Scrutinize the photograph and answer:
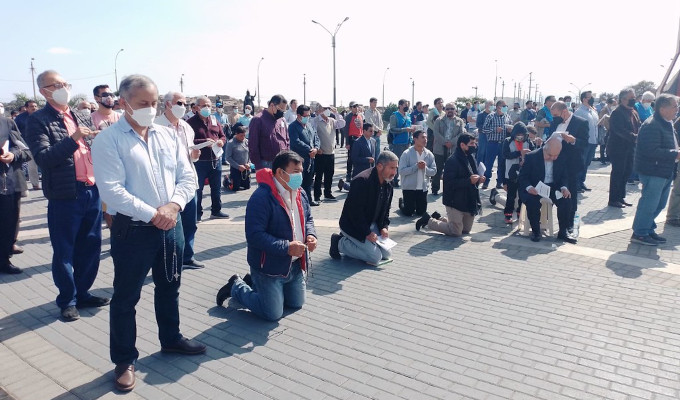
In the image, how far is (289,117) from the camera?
51.9ft

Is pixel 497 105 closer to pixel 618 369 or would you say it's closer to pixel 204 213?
pixel 204 213

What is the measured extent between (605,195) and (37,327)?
35.1ft

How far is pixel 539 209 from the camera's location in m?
7.32

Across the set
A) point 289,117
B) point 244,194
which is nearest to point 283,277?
point 244,194

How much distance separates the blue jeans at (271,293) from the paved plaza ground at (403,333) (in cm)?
12

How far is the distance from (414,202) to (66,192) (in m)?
5.97

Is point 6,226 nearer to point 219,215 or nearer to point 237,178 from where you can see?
point 219,215

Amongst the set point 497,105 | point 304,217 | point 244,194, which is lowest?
point 244,194

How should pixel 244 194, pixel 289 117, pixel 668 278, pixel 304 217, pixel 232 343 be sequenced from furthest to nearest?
pixel 289 117, pixel 244 194, pixel 668 278, pixel 304 217, pixel 232 343

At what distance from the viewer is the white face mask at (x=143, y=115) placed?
3.20m

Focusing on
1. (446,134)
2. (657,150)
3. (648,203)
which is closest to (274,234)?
(648,203)

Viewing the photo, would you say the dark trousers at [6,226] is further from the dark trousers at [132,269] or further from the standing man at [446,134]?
the standing man at [446,134]

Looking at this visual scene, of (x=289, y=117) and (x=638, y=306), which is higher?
(x=289, y=117)

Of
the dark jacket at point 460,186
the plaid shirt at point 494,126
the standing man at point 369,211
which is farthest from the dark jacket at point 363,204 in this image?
Result: the plaid shirt at point 494,126
